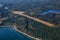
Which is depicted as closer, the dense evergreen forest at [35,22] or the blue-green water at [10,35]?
the dense evergreen forest at [35,22]

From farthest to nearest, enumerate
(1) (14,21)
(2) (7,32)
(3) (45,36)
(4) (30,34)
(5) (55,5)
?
(5) (55,5) < (1) (14,21) < (2) (7,32) < (4) (30,34) < (3) (45,36)

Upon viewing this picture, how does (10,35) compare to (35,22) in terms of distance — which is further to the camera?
(35,22)

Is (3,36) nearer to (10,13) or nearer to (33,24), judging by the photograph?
(33,24)

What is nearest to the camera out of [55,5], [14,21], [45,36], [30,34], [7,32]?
[45,36]

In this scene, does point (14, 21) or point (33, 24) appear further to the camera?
point (14, 21)

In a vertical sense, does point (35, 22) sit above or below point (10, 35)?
above

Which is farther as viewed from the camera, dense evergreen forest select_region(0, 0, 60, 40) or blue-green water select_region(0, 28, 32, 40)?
blue-green water select_region(0, 28, 32, 40)

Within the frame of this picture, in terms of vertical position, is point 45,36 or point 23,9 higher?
point 45,36

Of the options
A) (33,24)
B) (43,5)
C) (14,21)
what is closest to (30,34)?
(33,24)
